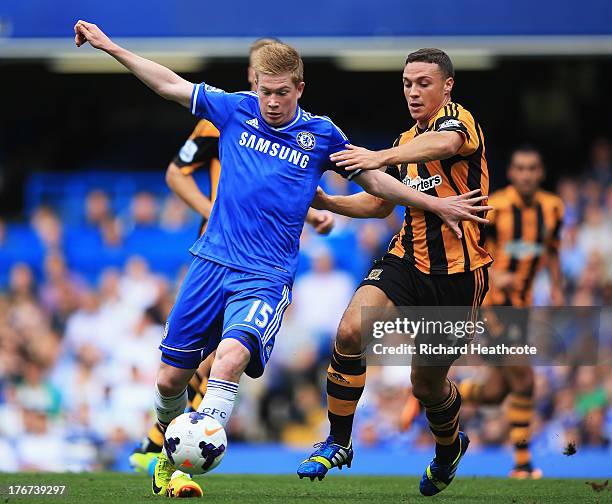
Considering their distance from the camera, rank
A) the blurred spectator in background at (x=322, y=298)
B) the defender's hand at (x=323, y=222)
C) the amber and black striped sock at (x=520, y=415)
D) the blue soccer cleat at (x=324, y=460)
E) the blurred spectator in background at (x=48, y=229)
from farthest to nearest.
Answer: the blurred spectator in background at (x=48, y=229)
the blurred spectator in background at (x=322, y=298)
the amber and black striped sock at (x=520, y=415)
the defender's hand at (x=323, y=222)
the blue soccer cleat at (x=324, y=460)

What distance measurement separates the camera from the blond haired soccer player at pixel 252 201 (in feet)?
21.0

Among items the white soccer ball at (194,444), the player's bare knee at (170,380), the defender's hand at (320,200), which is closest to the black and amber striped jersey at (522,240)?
the defender's hand at (320,200)

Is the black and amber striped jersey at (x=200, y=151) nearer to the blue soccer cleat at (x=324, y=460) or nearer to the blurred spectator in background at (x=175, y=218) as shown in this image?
the blue soccer cleat at (x=324, y=460)

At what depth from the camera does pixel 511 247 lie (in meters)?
10.7

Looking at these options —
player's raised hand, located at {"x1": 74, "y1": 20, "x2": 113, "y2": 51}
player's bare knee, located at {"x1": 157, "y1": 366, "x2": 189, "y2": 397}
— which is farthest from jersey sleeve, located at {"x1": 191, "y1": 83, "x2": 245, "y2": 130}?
player's bare knee, located at {"x1": 157, "y1": 366, "x2": 189, "y2": 397}

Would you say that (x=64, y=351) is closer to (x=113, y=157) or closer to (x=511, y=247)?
(x=113, y=157)

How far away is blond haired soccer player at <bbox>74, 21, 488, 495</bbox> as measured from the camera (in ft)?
21.0

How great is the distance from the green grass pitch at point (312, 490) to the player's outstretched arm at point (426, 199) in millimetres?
1673

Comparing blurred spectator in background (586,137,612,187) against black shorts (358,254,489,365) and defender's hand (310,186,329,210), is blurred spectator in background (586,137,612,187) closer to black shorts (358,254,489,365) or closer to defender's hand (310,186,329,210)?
black shorts (358,254,489,365)

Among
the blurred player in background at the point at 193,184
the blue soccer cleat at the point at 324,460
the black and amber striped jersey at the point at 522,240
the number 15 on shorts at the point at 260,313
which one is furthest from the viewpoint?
the black and amber striped jersey at the point at 522,240

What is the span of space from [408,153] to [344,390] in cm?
149

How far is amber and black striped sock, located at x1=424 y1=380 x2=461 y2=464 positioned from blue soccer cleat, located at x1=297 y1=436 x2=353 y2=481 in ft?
2.03

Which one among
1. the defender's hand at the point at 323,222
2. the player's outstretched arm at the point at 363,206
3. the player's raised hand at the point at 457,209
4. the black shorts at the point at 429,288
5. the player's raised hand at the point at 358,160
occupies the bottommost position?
the black shorts at the point at 429,288

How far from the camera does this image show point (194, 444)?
5.78 meters
